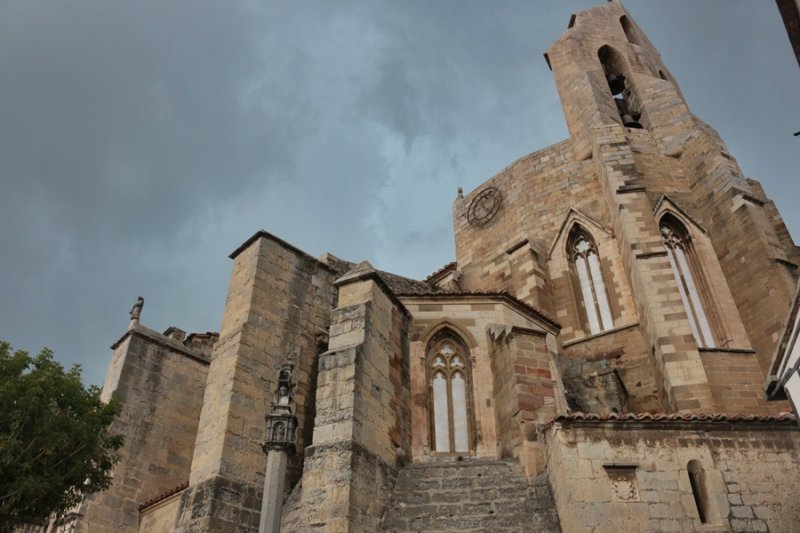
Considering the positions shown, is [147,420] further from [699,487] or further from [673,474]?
[699,487]

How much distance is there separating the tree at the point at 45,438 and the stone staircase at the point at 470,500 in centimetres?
580

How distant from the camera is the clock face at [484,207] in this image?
20672mm

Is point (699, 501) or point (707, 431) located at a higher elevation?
point (707, 431)

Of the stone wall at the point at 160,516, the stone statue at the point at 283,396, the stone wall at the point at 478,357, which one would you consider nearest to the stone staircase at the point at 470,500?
the stone wall at the point at 478,357

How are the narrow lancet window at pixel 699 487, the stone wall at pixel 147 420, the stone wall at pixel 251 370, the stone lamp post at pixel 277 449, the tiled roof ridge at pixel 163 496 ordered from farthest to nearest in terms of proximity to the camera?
the stone wall at pixel 147 420 < the tiled roof ridge at pixel 163 496 < the stone wall at pixel 251 370 < the narrow lancet window at pixel 699 487 < the stone lamp post at pixel 277 449

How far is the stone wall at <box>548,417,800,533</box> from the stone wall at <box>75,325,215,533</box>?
929 cm

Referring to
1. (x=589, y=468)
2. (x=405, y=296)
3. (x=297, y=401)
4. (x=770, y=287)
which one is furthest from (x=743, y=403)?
(x=297, y=401)

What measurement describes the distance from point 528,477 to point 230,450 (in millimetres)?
4961

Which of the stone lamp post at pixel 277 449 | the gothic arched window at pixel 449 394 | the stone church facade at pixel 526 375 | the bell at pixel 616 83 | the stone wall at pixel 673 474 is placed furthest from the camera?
the bell at pixel 616 83

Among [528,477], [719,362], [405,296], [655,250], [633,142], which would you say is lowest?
[528,477]

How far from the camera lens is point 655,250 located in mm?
14297

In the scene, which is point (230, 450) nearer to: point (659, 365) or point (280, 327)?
point (280, 327)

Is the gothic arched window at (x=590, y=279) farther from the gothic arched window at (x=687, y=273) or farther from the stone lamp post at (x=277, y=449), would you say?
the stone lamp post at (x=277, y=449)

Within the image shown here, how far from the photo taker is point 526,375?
1127 centimetres
